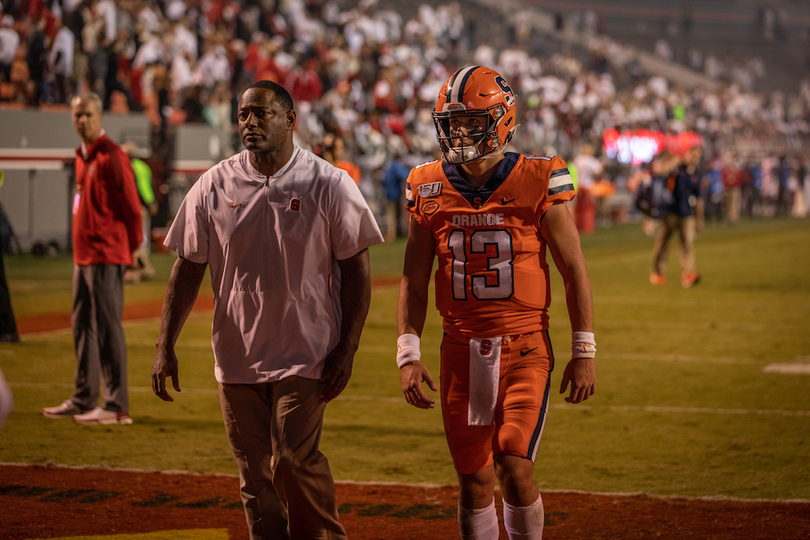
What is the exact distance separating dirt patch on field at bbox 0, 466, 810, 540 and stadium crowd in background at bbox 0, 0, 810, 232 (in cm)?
400

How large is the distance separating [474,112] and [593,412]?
456 centimetres

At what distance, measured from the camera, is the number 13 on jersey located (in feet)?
13.3

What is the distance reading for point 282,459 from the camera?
396 cm

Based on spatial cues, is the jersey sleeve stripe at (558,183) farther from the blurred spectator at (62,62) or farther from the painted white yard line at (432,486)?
the blurred spectator at (62,62)

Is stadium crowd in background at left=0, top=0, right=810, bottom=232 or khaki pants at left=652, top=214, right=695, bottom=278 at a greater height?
stadium crowd in background at left=0, top=0, right=810, bottom=232

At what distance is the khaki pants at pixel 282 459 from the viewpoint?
3.96 m

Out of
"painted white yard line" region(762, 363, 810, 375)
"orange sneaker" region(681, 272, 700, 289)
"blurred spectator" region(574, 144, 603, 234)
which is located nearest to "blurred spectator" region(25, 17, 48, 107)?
"orange sneaker" region(681, 272, 700, 289)

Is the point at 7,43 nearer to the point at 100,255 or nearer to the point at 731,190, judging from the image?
the point at 100,255

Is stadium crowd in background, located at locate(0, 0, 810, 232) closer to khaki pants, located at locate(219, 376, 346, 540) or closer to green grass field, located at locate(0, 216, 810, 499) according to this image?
green grass field, located at locate(0, 216, 810, 499)

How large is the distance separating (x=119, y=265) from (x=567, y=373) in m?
4.15

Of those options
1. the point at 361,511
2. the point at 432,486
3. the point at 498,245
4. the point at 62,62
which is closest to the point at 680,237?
the point at 432,486

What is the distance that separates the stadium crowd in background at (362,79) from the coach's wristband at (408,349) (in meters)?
5.09

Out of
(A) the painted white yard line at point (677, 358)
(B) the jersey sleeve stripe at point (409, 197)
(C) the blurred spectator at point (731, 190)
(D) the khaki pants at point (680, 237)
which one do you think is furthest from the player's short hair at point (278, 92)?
(C) the blurred spectator at point (731, 190)

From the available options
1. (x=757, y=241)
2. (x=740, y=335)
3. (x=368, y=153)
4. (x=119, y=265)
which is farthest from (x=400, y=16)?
(x=119, y=265)
